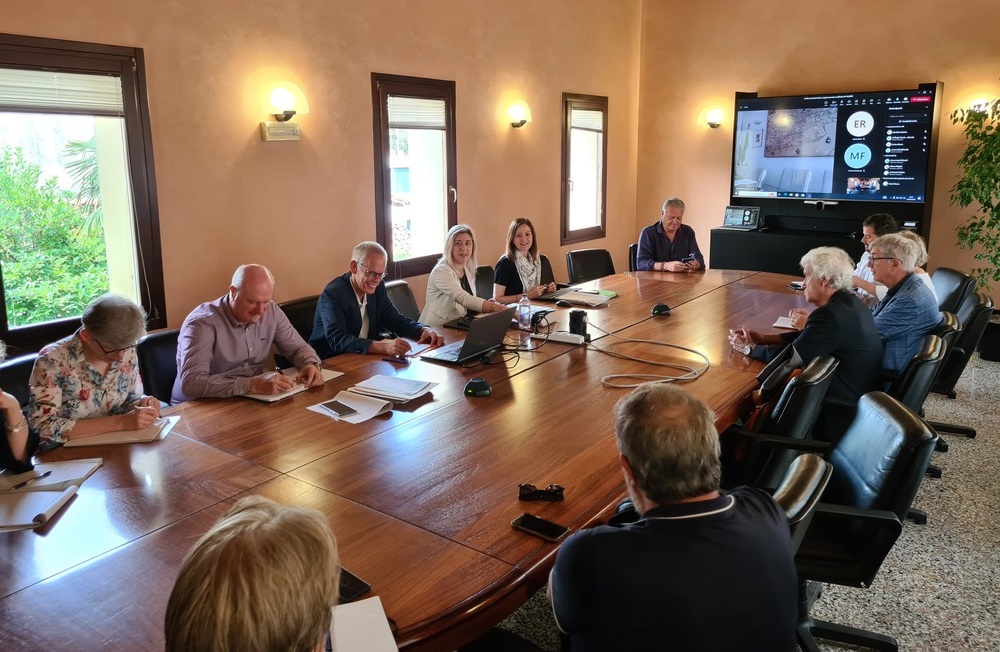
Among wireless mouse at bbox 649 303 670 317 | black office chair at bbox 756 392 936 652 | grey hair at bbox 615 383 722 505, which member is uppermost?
grey hair at bbox 615 383 722 505

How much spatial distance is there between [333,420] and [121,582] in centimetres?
109

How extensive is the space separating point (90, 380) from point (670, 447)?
2113 mm

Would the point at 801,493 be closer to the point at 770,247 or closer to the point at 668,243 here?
the point at 668,243

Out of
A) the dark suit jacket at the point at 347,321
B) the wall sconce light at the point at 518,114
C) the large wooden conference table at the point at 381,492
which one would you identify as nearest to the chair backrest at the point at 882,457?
the large wooden conference table at the point at 381,492

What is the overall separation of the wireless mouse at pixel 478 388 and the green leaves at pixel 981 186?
5.16 m

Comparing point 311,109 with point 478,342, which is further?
point 311,109

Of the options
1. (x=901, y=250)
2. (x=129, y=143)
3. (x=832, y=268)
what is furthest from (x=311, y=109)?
(x=901, y=250)

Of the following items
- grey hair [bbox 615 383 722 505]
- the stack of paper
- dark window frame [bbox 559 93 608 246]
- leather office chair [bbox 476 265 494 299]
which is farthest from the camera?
dark window frame [bbox 559 93 608 246]

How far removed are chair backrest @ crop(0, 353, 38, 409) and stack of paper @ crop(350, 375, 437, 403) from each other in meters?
1.26

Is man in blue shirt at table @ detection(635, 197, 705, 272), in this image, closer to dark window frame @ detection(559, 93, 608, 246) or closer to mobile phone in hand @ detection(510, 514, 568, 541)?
dark window frame @ detection(559, 93, 608, 246)

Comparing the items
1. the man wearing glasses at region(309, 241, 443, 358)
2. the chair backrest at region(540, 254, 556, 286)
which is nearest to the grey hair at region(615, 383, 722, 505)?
the man wearing glasses at region(309, 241, 443, 358)

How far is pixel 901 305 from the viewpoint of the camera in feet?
12.9

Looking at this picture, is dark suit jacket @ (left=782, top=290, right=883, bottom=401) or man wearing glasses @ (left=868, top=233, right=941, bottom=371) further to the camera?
man wearing glasses @ (left=868, top=233, right=941, bottom=371)

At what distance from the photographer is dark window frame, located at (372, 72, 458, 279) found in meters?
5.50
